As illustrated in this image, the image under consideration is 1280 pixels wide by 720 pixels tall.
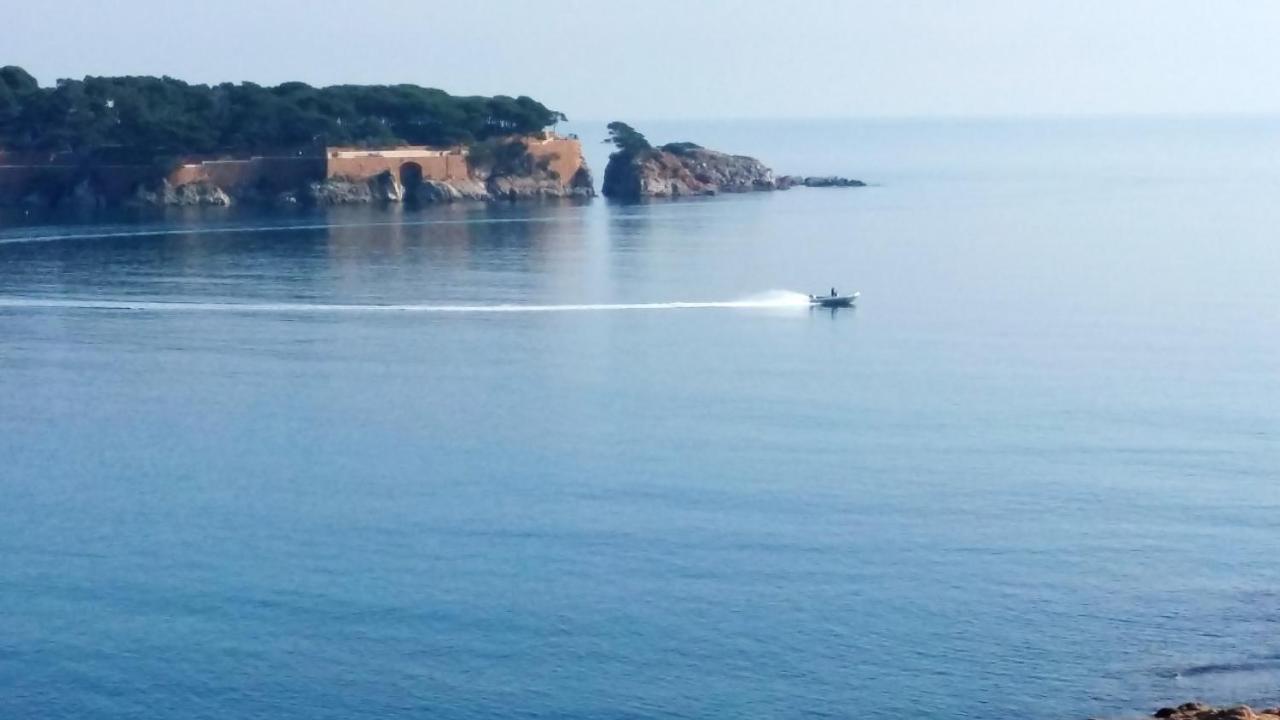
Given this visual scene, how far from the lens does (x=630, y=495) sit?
2284 centimetres

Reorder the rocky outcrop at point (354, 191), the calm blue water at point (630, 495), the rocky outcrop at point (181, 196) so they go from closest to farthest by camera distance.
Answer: the calm blue water at point (630, 495)
the rocky outcrop at point (181, 196)
the rocky outcrop at point (354, 191)

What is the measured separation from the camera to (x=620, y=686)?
16734 mm

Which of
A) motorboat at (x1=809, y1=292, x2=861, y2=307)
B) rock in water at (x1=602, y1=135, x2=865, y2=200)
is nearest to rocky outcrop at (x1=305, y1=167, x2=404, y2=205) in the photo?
rock in water at (x1=602, y1=135, x2=865, y2=200)

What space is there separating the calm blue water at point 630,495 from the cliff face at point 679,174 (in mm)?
32646

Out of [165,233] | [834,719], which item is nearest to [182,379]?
[834,719]

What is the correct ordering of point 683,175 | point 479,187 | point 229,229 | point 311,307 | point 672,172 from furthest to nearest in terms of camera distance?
point 683,175 < point 672,172 < point 479,187 < point 229,229 < point 311,307

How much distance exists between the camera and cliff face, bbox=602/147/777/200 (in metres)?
78.9

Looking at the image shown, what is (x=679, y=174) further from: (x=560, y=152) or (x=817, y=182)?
(x=817, y=182)

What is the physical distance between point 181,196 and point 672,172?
2277 cm

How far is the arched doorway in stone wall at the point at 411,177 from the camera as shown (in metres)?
72.3

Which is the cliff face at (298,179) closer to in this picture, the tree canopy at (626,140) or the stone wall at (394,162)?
the stone wall at (394,162)

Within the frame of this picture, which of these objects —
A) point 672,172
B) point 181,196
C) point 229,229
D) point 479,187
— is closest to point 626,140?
point 672,172

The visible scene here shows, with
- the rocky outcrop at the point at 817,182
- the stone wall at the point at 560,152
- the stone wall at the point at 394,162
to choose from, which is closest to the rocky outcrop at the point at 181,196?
the stone wall at the point at 394,162

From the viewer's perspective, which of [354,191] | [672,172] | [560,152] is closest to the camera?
[354,191]
